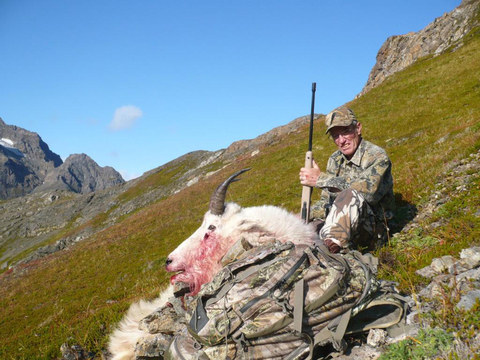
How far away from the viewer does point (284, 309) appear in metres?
3.41

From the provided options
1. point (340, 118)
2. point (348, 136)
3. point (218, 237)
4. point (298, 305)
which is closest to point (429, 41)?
point (348, 136)

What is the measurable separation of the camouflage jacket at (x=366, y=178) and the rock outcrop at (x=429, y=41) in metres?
46.6

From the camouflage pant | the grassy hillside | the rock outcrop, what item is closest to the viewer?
the camouflage pant

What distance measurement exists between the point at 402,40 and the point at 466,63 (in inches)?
1303

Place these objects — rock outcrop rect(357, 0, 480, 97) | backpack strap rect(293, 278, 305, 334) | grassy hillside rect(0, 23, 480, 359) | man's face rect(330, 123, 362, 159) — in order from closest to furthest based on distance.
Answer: backpack strap rect(293, 278, 305, 334) < man's face rect(330, 123, 362, 159) < grassy hillside rect(0, 23, 480, 359) < rock outcrop rect(357, 0, 480, 97)

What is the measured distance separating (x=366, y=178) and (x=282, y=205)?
11150 mm

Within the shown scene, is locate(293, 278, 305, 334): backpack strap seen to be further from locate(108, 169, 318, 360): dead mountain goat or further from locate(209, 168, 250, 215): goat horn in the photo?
locate(209, 168, 250, 215): goat horn

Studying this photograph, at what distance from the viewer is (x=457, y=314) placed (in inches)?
126

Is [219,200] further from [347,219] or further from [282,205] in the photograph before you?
[282,205]

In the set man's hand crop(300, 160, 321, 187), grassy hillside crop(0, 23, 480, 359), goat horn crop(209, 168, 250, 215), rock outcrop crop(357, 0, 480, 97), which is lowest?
grassy hillside crop(0, 23, 480, 359)

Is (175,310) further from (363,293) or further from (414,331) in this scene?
(414,331)

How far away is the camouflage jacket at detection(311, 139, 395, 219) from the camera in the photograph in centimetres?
513

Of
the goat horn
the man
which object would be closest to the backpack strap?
the man

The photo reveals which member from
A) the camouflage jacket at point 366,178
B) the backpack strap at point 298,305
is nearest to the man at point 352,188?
the camouflage jacket at point 366,178
